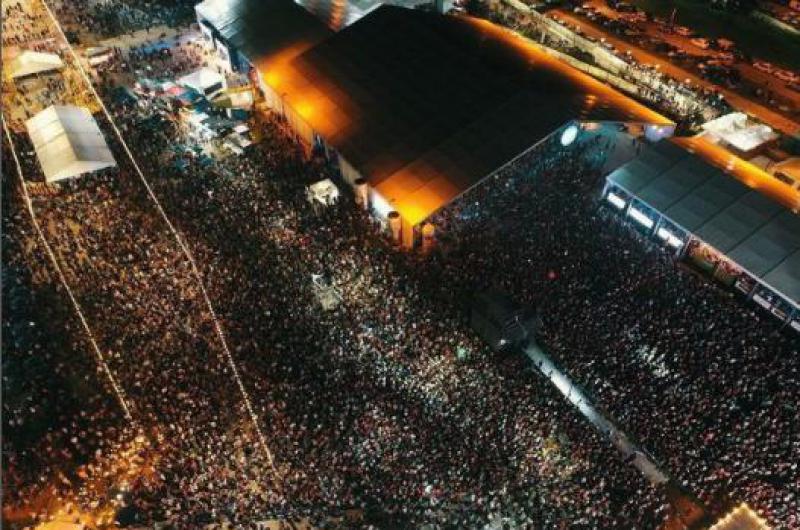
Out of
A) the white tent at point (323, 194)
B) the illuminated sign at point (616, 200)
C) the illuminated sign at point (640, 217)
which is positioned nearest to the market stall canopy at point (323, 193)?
the white tent at point (323, 194)

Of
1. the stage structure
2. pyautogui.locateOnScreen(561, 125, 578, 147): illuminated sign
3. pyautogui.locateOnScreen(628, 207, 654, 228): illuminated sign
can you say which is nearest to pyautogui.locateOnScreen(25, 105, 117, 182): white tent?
the stage structure

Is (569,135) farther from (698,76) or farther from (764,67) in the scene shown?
(764,67)

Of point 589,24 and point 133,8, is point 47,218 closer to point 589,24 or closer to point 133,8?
point 133,8

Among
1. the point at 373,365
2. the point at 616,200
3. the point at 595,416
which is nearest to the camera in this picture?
the point at 595,416

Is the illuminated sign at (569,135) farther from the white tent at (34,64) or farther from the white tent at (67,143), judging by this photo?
the white tent at (34,64)

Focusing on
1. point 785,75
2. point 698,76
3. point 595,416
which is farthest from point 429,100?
point 785,75

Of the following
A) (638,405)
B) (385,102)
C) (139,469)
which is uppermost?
(385,102)

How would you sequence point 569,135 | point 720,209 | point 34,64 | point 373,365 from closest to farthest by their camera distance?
point 373,365
point 720,209
point 569,135
point 34,64

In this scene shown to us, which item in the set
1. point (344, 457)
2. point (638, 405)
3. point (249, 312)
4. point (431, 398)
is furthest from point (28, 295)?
point (638, 405)
